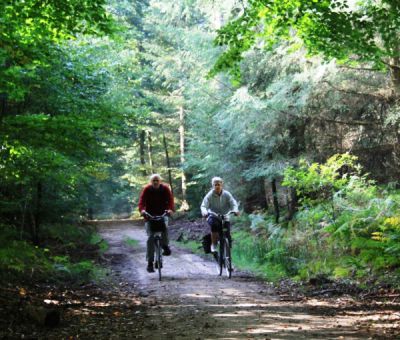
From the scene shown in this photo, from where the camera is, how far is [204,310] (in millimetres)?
6980

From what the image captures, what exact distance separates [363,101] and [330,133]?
1.51 m

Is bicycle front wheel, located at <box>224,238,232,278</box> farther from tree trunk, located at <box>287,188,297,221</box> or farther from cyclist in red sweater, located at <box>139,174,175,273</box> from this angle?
tree trunk, located at <box>287,188,297,221</box>

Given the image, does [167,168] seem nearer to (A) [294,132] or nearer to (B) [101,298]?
(A) [294,132]

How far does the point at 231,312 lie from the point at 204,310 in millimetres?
445

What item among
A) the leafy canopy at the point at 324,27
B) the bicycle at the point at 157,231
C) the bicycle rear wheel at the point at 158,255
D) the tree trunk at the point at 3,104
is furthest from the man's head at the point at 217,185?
the tree trunk at the point at 3,104

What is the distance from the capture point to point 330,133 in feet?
45.4

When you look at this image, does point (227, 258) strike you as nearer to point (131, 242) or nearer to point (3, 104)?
point (3, 104)

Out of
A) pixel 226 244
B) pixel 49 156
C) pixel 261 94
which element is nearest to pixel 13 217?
pixel 49 156

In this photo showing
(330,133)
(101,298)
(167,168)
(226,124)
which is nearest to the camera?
(101,298)

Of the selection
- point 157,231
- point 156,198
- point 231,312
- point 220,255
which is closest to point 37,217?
point 157,231

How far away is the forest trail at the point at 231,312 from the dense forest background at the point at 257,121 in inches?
65.2

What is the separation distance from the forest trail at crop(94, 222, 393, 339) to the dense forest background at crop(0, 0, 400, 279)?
1656 mm

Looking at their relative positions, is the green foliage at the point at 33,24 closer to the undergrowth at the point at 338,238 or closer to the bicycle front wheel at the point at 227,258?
the bicycle front wheel at the point at 227,258

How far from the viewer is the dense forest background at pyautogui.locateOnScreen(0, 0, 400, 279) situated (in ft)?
23.9
